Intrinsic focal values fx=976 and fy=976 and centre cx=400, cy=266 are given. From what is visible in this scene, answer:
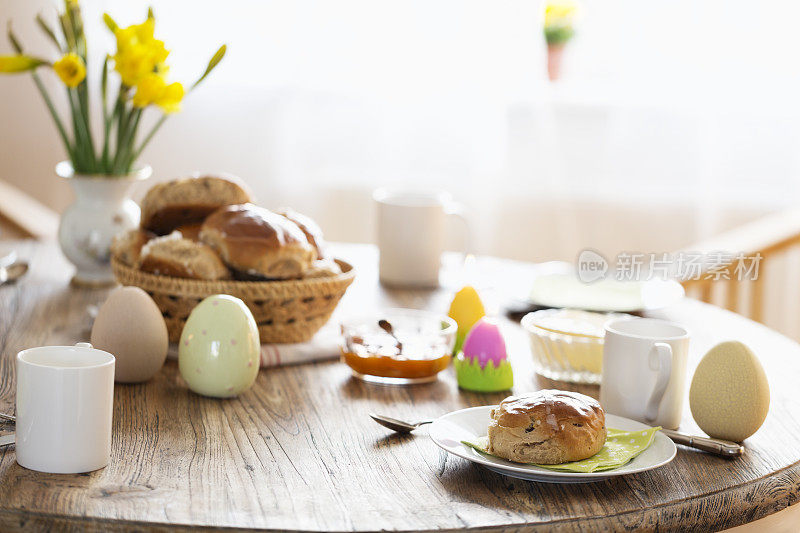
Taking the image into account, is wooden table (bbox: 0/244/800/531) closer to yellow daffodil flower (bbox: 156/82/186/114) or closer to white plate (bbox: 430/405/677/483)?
white plate (bbox: 430/405/677/483)

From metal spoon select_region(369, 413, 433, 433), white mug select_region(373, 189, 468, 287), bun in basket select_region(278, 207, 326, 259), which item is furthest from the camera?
Result: white mug select_region(373, 189, 468, 287)

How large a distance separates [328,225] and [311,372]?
184 cm

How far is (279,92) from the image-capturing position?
2848 mm

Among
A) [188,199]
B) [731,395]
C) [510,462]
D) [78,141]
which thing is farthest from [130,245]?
[731,395]

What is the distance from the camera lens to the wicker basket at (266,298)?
3.70ft

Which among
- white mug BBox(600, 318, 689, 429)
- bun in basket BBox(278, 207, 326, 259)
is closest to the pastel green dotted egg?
bun in basket BBox(278, 207, 326, 259)

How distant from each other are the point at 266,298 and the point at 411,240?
489mm

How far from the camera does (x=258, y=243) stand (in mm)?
1148

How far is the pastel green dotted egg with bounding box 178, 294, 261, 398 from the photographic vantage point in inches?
39.5

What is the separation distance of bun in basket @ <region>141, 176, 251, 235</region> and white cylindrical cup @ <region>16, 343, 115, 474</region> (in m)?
0.52

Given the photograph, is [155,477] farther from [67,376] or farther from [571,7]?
[571,7]

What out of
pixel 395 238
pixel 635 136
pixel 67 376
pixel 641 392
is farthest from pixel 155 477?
Answer: pixel 635 136

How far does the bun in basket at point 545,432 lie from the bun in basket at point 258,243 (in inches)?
16.0

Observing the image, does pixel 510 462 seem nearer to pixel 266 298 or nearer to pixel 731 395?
pixel 731 395
